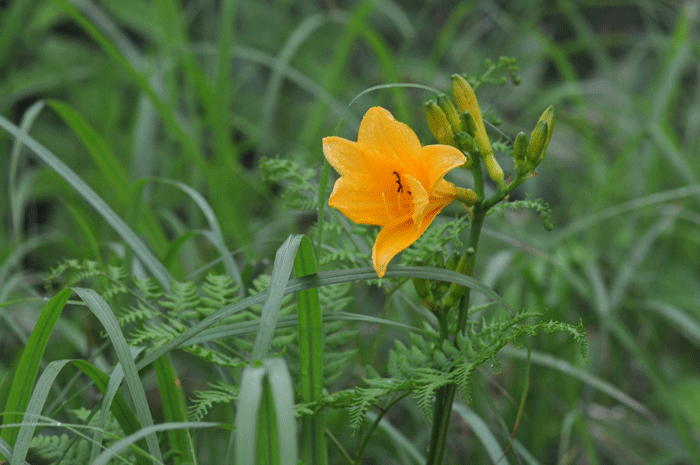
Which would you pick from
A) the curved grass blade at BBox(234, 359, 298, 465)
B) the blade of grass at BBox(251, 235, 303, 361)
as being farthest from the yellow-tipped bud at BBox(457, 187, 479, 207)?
the curved grass blade at BBox(234, 359, 298, 465)

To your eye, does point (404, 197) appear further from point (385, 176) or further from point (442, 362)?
point (442, 362)

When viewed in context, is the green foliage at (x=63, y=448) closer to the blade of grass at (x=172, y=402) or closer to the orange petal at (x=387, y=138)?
the blade of grass at (x=172, y=402)

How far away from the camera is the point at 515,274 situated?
191cm

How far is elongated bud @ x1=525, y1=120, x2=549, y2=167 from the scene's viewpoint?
736 millimetres

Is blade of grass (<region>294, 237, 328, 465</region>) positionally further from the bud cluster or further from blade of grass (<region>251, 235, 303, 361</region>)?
the bud cluster

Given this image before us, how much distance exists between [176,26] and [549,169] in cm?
165

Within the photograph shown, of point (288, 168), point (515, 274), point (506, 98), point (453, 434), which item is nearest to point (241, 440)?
point (288, 168)

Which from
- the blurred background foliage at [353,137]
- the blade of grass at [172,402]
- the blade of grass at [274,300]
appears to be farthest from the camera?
the blurred background foliage at [353,137]

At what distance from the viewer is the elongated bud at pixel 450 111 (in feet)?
2.48

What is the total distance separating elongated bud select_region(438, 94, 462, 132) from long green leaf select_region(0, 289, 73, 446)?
1.93 ft

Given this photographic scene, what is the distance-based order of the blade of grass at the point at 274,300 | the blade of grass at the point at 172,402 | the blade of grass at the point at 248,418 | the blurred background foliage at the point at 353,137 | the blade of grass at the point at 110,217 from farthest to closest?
the blurred background foliage at the point at 353,137 → the blade of grass at the point at 110,217 → the blade of grass at the point at 172,402 → the blade of grass at the point at 274,300 → the blade of grass at the point at 248,418

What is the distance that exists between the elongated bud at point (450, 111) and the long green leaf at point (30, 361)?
588 millimetres

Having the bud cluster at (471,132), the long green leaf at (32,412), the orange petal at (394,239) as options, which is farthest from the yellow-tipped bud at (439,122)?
the long green leaf at (32,412)

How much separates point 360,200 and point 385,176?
0.19 feet
